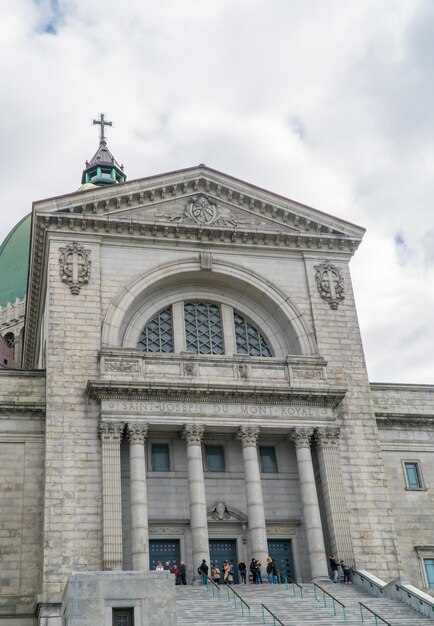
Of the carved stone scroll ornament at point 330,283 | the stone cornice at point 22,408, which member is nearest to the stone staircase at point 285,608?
the stone cornice at point 22,408

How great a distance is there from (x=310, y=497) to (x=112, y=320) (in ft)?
35.1

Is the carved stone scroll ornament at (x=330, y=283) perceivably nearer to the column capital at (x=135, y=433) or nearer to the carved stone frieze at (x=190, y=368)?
the carved stone frieze at (x=190, y=368)

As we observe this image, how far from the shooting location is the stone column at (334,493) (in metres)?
32.1

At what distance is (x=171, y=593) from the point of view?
23172 mm

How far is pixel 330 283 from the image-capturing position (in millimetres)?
38406

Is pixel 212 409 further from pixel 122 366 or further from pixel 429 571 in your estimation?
pixel 429 571

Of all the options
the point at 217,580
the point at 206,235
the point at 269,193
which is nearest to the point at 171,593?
the point at 217,580

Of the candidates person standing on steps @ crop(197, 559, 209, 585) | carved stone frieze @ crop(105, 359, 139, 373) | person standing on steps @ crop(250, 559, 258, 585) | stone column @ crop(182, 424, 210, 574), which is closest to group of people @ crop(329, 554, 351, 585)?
person standing on steps @ crop(250, 559, 258, 585)

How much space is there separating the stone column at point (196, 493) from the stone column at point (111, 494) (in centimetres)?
271

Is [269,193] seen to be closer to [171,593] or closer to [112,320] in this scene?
[112,320]

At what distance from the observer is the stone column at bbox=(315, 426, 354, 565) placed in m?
32.1

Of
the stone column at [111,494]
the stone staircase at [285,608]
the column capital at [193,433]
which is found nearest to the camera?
the stone staircase at [285,608]

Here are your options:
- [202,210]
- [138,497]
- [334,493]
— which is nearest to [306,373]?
[334,493]

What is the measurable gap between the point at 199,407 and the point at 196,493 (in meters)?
3.39
